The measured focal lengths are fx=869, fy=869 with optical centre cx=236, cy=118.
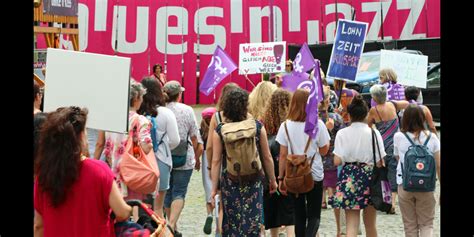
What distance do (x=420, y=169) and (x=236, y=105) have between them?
5.39 ft

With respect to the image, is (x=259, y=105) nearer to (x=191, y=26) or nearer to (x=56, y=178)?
(x=56, y=178)

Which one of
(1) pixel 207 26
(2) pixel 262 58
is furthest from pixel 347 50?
(1) pixel 207 26

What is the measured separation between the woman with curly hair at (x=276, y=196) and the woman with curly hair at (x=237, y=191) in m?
0.67

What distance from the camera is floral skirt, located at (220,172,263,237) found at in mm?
7227

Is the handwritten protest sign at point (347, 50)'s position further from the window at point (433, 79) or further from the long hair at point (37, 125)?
the window at point (433, 79)

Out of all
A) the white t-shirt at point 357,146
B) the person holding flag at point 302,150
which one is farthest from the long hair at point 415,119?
the person holding flag at point 302,150

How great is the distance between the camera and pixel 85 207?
15.8 ft

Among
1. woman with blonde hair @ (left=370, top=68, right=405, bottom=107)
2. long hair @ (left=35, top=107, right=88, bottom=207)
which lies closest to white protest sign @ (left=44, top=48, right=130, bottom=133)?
long hair @ (left=35, top=107, right=88, bottom=207)

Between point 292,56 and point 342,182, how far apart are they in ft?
56.7

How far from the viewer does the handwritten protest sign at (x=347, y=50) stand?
10164 millimetres

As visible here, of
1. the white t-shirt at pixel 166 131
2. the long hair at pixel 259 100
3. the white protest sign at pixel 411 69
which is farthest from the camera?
the white protest sign at pixel 411 69

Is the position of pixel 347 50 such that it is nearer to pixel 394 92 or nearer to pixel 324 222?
pixel 394 92

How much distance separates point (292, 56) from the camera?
24781 millimetres

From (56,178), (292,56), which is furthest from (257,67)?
(56,178)
